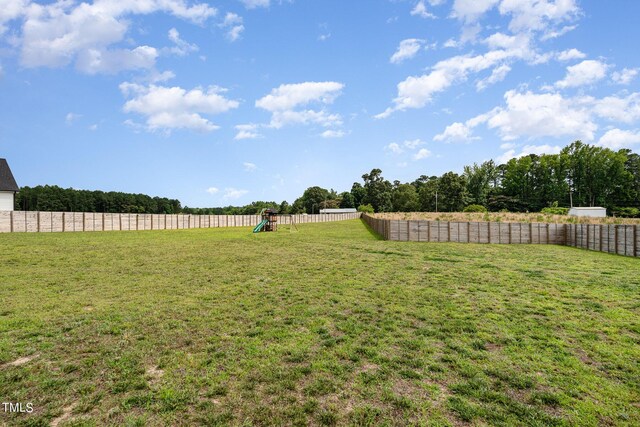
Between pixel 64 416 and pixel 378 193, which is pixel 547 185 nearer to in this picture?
pixel 378 193

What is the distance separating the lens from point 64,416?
11.9 ft

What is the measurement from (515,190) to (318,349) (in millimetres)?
96896

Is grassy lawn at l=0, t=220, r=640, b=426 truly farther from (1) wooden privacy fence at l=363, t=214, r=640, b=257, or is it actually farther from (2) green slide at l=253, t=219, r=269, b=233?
(2) green slide at l=253, t=219, r=269, b=233

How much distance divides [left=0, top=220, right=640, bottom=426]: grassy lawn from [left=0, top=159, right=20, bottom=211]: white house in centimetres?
3554

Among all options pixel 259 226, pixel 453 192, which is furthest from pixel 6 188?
pixel 453 192

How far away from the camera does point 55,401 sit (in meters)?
3.88

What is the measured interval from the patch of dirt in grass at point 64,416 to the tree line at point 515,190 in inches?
2199

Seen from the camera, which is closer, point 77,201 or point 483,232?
point 483,232

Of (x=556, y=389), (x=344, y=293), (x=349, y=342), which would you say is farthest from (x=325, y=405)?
(x=344, y=293)

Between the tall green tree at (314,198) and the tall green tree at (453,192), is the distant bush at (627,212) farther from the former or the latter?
the tall green tree at (314,198)

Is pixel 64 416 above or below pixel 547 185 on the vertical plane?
below

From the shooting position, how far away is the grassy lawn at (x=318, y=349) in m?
3.81

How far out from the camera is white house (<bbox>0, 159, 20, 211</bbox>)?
117 feet

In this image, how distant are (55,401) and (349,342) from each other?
4.23 m
